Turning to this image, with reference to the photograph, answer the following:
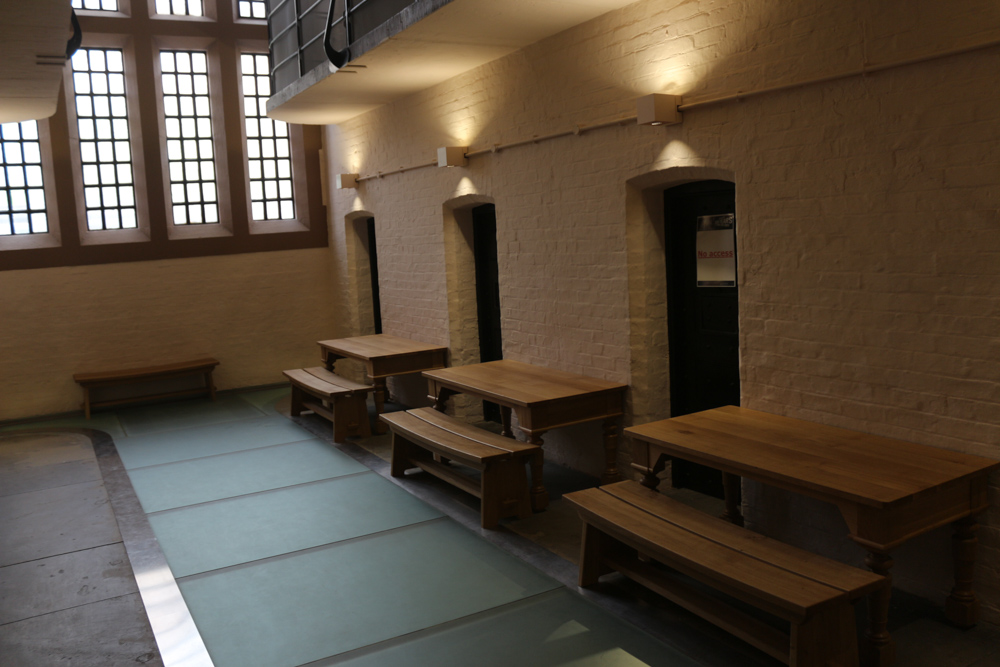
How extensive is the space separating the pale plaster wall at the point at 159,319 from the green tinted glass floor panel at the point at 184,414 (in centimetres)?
61

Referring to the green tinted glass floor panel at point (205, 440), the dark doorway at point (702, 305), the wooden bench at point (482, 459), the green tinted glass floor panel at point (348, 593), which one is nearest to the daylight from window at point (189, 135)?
the green tinted glass floor panel at point (205, 440)

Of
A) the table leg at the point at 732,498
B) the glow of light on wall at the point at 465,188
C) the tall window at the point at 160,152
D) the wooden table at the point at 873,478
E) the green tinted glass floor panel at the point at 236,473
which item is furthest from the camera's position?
the tall window at the point at 160,152

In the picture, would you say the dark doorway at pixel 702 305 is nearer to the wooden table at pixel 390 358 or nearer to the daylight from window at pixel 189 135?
the wooden table at pixel 390 358

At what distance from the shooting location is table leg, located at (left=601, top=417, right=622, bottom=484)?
19.3 ft

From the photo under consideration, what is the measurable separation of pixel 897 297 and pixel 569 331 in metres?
2.83

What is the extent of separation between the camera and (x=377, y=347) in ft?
28.4

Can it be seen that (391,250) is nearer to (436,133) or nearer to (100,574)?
(436,133)

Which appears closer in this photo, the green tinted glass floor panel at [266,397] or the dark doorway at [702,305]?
the dark doorway at [702,305]

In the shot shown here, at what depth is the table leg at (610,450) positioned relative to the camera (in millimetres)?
5891

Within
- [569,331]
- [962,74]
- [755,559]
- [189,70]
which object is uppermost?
[189,70]

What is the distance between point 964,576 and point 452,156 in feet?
17.1

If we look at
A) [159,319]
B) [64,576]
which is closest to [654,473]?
[64,576]

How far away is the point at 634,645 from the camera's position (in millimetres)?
3816

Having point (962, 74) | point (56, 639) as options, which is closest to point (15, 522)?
point (56, 639)
